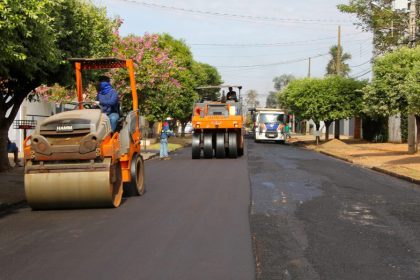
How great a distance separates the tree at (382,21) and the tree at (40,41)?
2386 centimetres

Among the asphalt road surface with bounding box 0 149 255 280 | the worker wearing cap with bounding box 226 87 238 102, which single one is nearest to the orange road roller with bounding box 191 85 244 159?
the worker wearing cap with bounding box 226 87 238 102

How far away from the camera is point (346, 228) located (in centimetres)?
812

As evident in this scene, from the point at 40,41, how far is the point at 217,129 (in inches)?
553

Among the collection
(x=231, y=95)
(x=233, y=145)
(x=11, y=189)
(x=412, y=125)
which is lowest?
(x=11, y=189)

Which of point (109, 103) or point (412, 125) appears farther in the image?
point (412, 125)

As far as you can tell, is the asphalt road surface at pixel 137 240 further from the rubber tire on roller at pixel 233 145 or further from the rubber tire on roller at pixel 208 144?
the rubber tire on roller at pixel 208 144

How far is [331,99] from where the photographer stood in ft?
123

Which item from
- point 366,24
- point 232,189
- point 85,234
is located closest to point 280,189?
point 232,189

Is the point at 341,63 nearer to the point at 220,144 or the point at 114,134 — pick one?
the point at 220,144

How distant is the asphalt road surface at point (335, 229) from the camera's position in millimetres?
5922

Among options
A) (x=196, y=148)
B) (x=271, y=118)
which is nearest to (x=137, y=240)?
(x=196, y=148)

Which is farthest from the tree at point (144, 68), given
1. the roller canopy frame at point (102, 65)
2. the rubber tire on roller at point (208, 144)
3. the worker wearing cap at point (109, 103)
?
the worker wearing cap at point (109, 103)

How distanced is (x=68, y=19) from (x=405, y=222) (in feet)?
30.2

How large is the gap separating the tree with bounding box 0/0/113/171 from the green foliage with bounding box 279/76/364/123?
24.1 metres
